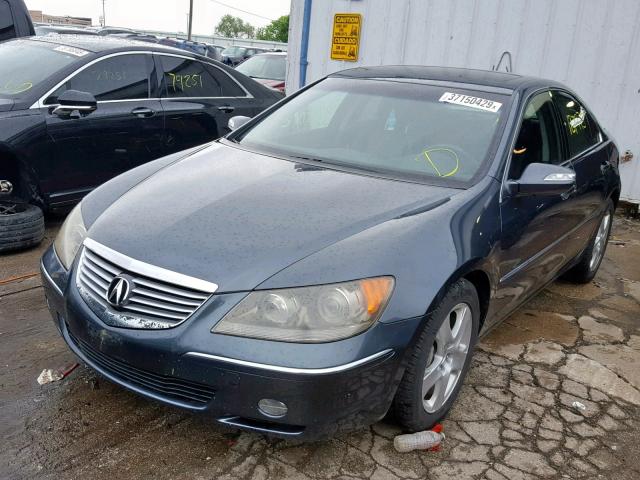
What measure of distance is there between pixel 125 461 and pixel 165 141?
3717 mm

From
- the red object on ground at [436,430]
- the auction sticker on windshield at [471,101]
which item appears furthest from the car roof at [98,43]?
the red object on ground at [436,430]

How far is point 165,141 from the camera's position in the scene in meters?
5.68

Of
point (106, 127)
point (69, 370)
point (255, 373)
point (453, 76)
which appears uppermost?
point (453, 76)

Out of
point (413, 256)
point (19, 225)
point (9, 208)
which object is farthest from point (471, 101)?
point (9, 208)

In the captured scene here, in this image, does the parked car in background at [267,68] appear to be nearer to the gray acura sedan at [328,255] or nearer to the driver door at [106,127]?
the driver door at [106,127]

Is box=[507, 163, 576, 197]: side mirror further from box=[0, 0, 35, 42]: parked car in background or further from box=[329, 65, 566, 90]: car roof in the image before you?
box=[0, 0, 35, 42]: parked car in background

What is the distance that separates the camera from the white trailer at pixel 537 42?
6.83 metres

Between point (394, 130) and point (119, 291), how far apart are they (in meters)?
1.74

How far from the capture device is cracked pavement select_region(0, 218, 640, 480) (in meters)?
2.49

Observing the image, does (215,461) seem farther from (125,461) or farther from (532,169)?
(532,169)

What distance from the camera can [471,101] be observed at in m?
3.43

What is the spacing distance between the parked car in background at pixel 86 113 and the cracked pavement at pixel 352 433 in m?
1.42

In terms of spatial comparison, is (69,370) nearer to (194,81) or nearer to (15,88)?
(15,88)

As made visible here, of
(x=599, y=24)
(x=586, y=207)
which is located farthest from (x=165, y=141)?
(x=599, y=24)
